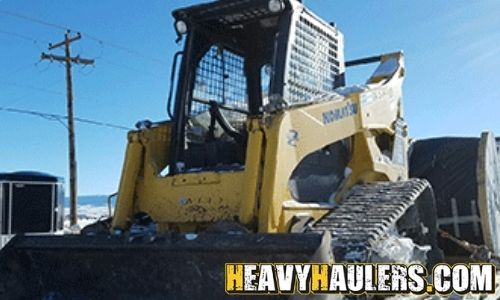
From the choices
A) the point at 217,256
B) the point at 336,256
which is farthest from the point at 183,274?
the point at 336,256

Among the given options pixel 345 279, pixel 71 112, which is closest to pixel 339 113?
pixel 345 279

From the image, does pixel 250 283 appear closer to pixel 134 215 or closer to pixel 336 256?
pixel 336 256

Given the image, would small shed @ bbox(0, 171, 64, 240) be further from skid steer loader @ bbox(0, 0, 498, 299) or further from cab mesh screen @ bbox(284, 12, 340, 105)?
cab mesh screen @ bbox(284, 12, 340, 105)

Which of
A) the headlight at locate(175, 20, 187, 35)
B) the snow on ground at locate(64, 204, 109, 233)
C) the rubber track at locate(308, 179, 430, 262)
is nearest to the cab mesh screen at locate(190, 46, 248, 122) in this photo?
the headlight at locate(175, 20, 187, 35)

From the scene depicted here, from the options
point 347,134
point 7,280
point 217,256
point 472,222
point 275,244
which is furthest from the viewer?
point 472,222

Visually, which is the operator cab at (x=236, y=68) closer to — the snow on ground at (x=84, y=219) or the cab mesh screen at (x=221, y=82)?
the cab mesh screen at (x=221, y=82)

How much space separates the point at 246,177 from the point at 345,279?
1.21 metres

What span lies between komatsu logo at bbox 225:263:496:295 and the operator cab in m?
1.44

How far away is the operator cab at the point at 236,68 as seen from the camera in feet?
17.6

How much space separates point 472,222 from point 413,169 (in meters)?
1.14

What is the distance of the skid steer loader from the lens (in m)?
4.21

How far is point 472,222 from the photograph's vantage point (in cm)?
692

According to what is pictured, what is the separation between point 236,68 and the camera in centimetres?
639

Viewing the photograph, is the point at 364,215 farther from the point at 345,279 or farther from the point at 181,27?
the point at 181,27
